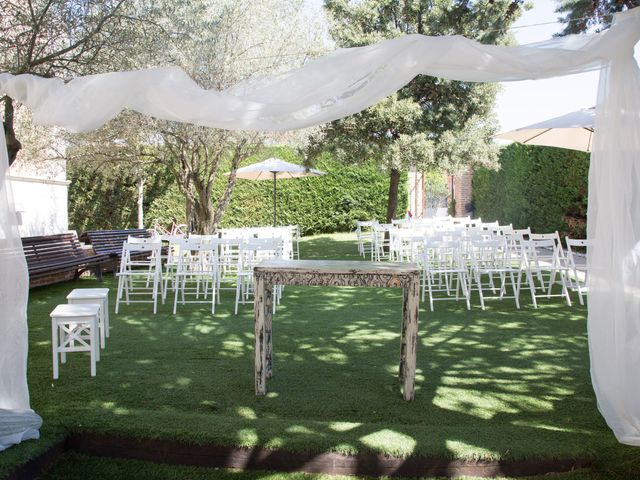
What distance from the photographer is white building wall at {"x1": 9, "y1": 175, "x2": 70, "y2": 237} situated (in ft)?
41.8

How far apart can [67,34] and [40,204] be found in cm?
790

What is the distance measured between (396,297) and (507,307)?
164 centimetres

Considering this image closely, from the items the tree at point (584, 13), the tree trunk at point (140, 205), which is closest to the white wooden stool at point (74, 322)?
the tree at point (584, 13)

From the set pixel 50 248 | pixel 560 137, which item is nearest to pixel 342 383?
pixel 560 137

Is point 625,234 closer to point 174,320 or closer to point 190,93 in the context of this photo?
point 190,93

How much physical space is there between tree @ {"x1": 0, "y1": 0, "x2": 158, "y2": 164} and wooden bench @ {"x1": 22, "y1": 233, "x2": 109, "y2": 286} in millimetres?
3433

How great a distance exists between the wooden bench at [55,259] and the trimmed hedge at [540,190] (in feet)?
34.0

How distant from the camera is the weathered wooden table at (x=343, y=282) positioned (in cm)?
416

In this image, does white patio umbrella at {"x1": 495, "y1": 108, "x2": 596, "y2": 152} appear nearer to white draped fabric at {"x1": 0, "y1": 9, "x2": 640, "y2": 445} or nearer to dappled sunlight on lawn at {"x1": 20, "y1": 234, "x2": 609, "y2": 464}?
dappled sunlight on lawn at {"x1": 20, "y1": 234, "x2": 609, "y2": 464}

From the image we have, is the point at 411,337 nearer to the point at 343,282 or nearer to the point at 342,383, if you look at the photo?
the point at 343,282

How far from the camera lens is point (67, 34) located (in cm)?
661

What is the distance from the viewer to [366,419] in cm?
393

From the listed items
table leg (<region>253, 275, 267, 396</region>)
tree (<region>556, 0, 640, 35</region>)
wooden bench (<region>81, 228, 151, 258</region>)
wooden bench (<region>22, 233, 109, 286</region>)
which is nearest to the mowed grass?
table leg (<region>253, 275, 267, 396</region>)

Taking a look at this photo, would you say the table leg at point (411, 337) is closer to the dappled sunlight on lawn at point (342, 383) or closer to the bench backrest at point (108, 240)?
the dappled sunlight on lawn at point (342, 383)
